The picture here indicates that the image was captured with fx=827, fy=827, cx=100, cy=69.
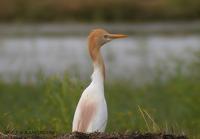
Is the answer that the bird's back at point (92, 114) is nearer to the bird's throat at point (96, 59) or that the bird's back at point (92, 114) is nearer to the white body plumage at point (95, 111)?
the white body plumage at point (95, 111)

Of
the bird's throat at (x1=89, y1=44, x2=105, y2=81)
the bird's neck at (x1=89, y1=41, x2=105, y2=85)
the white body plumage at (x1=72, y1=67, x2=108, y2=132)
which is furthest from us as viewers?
the bird's throat at (x1=89, y1=44, x2=105, y2=81)

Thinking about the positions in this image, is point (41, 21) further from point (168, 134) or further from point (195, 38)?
point (168, 134)

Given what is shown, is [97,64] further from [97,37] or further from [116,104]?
[116,104]

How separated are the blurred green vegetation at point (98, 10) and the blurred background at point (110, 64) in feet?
0.14

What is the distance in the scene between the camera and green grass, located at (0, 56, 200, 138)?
882 cm

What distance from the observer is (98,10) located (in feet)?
121

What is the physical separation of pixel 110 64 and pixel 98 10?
17095 mm

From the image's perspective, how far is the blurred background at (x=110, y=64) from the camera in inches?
367

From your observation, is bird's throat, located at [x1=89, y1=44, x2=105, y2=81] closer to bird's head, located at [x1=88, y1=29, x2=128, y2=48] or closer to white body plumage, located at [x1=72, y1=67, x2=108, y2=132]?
bird's head, located at [x1=88, y1=29, x2=128, y2=48]

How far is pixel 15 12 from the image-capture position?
1458 inches

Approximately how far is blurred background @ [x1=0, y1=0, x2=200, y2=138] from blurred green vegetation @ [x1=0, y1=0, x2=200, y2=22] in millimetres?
42

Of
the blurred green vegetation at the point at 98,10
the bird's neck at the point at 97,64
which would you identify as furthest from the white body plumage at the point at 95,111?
the blurred green vegetation at the point at 98,10

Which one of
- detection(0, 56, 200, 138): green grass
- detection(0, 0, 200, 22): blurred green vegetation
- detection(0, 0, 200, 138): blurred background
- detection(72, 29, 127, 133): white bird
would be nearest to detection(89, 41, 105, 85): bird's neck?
detection(72, 29, 127, 133): white bird

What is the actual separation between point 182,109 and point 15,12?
85.6 ft
